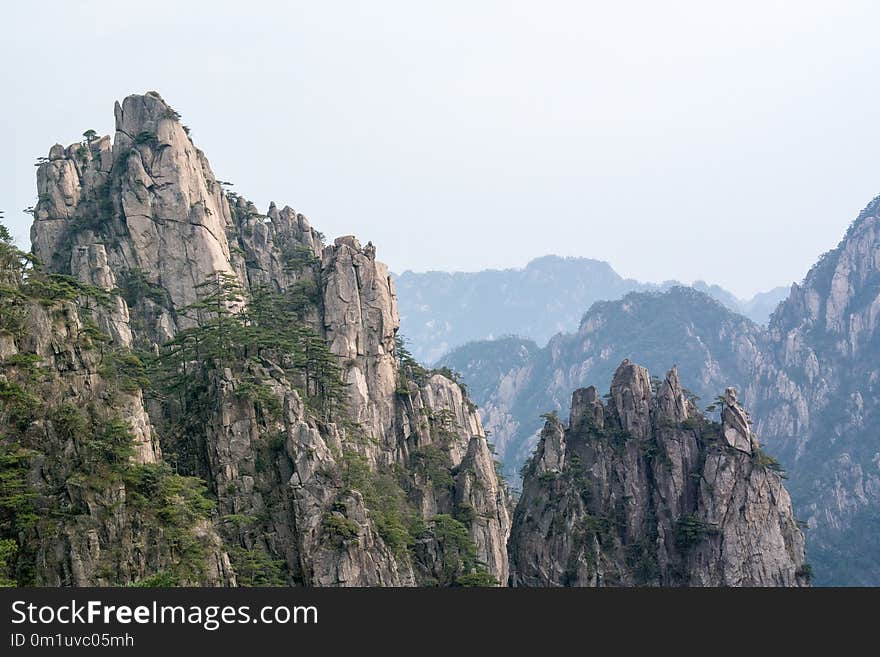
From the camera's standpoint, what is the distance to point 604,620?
23.4 meters

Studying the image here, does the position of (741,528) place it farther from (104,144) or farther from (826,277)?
(826,277)

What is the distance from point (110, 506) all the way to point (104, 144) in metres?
40.8

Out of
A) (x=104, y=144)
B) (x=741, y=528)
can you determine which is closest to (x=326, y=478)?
(x=741, y=528)

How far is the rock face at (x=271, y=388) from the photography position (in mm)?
44969

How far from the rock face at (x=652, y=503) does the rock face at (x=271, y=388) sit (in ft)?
14.9

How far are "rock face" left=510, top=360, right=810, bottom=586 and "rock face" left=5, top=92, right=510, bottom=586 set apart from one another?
454 cm

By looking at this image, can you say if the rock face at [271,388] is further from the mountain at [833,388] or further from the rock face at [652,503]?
the mountain at [833,388]

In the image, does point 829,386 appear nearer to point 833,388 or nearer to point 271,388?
point 833,388

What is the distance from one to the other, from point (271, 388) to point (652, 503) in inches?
1203

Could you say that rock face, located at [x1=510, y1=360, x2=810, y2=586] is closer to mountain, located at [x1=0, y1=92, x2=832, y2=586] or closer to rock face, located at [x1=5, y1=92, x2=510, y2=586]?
mountain, located at [x1=0, y1=92, x2=832, y2=586]

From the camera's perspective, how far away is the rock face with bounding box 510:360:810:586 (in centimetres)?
6084

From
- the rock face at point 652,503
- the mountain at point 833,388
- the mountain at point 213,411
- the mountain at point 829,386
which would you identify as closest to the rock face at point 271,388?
the mountain at point 213,411

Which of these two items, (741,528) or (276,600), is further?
(741,528)

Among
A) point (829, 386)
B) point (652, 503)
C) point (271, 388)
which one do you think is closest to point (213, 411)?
point (271, 388)
